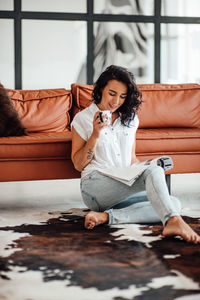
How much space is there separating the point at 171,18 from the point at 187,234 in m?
4.11

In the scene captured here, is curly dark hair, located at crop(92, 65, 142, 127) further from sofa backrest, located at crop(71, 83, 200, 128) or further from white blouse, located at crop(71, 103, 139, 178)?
sofa backrest, located at crop(71, 83, 200, 128)

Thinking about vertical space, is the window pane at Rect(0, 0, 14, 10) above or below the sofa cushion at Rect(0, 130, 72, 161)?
above

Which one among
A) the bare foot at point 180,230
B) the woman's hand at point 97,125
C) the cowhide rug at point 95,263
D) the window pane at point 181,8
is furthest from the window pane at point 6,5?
the bare foot at point 180,230

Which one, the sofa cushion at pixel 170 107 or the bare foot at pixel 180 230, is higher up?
the sofa cushion at pixel 170 107

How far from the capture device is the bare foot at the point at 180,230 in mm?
1968

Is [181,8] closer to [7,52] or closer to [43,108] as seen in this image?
[7,52]

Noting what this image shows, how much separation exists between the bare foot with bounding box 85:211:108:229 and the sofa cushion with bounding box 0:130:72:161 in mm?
640

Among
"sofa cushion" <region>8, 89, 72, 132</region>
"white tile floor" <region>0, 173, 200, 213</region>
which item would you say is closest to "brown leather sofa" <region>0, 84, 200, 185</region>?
"sofa cushion" <region>8, 89, 72, 132</region>

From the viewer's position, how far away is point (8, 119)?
306 cm

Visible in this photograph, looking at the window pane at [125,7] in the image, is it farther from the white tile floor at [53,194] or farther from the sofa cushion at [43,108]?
the white tile floor at [53,194]

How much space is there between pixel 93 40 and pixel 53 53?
1.72 ft

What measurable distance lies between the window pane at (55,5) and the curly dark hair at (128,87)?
3.10 meters

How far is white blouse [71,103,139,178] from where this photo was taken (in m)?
2.44

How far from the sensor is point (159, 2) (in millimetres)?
5457
